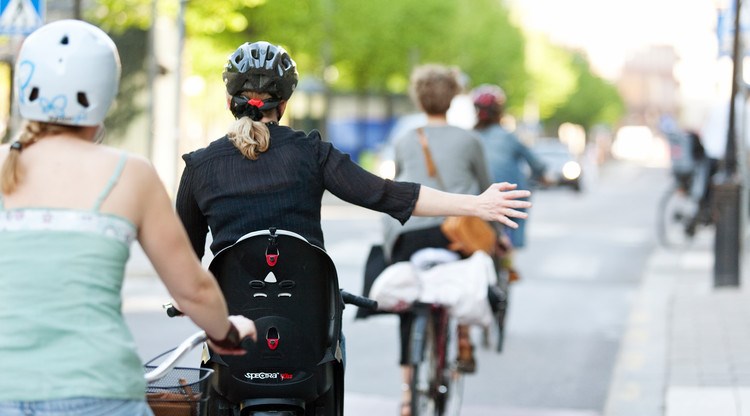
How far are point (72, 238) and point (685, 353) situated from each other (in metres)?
6.99

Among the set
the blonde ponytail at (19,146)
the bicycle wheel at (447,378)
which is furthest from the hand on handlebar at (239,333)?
the bicycle wheel at (447,378)

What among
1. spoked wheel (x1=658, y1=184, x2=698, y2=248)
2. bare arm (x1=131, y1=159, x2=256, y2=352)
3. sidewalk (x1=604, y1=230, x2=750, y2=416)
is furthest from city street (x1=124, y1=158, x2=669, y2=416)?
bare arm (x1=131, y1=159, x2=256, y2=352)

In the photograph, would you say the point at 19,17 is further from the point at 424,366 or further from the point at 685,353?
the point at 424,366

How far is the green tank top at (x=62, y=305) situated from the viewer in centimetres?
256

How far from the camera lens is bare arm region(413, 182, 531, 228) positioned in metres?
3.77

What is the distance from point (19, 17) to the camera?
11469 millimetres

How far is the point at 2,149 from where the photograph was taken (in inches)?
109

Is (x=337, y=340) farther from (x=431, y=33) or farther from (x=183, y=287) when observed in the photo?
(x=431, y=33)

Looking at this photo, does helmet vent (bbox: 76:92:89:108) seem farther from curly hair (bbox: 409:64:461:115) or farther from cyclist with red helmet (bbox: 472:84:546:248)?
cyclist with red helmet (bbox: 472:84:546:248)

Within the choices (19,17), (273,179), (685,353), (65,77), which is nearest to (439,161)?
(685,353)

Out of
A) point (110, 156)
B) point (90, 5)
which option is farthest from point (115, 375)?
point (90, 5)

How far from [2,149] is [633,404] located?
549 cm

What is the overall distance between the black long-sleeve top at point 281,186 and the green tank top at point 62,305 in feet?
A: 3.94

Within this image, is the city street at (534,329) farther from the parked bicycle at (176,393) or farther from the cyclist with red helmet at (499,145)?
the parked bicycle at (176,393)
